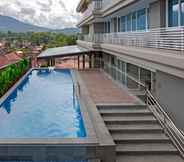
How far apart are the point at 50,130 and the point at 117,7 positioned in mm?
11917

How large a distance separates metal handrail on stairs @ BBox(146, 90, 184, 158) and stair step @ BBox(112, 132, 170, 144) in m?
0.26

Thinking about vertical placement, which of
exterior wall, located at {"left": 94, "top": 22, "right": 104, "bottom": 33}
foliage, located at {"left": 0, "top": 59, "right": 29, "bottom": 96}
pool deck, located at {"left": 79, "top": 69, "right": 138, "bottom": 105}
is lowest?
pool deck, located at {"left": 79, "top": 69, "right": 138, "bottom": 105}

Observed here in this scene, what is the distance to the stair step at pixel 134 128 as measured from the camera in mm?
13180

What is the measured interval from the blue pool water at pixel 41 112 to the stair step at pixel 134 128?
1.11 meters

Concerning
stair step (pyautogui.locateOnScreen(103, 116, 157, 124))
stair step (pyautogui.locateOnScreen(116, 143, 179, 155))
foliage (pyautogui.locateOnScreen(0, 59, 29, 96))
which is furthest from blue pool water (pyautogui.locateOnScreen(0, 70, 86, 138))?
stair step (pyautogui.locateOnScreen(116, 143, 179, 155))

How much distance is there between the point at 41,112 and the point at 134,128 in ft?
14.8

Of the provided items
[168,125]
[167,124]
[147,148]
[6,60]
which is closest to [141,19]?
[167,124]

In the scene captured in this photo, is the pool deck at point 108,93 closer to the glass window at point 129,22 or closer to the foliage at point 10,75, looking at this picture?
the glass window at point 129,22

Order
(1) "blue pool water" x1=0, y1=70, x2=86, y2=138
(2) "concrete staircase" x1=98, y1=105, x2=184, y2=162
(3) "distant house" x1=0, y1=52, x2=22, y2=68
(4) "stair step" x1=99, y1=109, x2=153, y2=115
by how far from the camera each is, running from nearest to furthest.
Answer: (2) "concrete staircase" x1=98, y1=105, x2=184, y2=162, (1) "blue pool water" x1=0, y1=70, x2=86, y2=138, (4) "stair step" x1=99, y1=109, x2=153, y2=115, (3) "distant house" x1=0, y1=52, x2=22, y2=68

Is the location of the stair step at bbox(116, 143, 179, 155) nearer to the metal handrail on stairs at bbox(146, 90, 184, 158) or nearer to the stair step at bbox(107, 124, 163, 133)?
the metal handrail on stairs at bbox(146, 90, 184, 158)

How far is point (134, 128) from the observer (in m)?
13.3

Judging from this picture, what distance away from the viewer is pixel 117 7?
23.2m

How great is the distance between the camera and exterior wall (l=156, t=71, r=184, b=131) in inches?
511

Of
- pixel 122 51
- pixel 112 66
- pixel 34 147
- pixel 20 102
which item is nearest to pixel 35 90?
pixel 20 102
